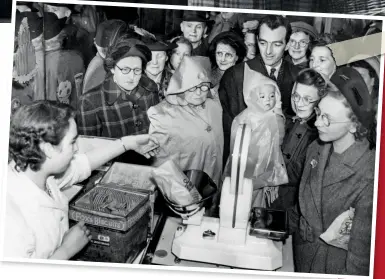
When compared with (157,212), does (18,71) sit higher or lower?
higher

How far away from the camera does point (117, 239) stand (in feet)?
5.74

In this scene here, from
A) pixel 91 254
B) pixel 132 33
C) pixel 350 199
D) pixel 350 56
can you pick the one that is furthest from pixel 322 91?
pixel 91 254

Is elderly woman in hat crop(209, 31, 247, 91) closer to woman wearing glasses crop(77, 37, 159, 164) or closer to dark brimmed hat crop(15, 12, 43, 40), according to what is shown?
woman wearing glasses crop(77, 37, 159, 164)

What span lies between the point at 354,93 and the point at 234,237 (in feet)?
1.72

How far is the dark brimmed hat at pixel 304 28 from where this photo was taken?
176 cm

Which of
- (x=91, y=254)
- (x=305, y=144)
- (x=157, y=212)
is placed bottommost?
(x=91, y=254)

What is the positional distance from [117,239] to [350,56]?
2.71 ft

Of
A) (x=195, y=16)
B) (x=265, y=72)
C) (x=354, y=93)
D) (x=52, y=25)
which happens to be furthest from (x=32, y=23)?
(x=354, y=93)

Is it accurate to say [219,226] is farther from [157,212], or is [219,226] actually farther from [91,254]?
[91,254]

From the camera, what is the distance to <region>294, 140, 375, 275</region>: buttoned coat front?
1.77 metres

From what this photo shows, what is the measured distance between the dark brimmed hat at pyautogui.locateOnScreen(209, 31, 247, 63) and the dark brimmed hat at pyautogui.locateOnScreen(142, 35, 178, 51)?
11 cm

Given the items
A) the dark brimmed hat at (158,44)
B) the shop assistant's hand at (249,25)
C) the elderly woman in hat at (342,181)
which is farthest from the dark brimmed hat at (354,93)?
the dark brimmed hat at (158,44)

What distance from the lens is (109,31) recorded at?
177 cm

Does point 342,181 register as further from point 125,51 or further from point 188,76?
point 125,51
